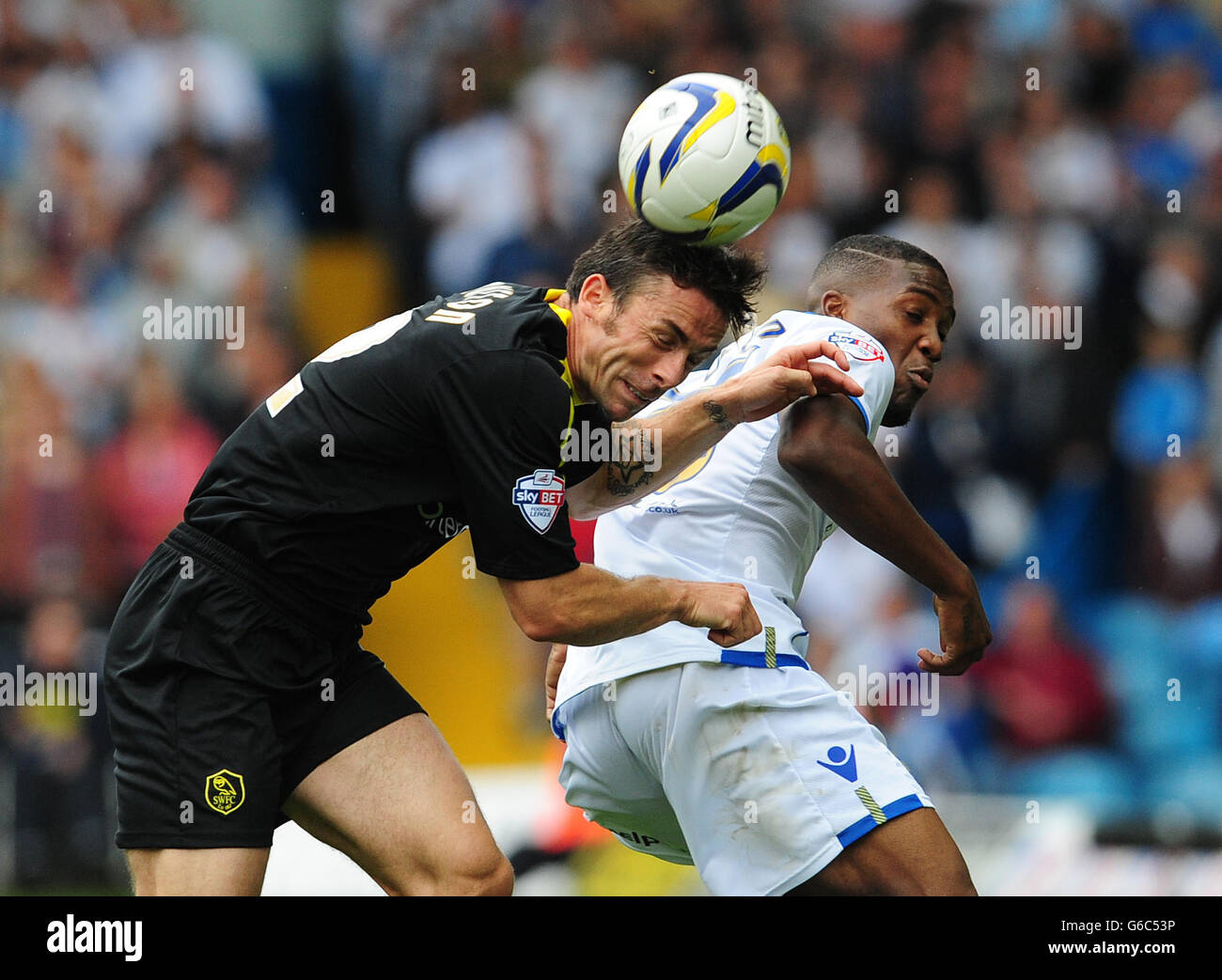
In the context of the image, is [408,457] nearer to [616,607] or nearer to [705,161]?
[616,607]

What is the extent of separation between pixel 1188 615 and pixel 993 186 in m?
3.09

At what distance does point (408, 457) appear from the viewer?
14.0ft

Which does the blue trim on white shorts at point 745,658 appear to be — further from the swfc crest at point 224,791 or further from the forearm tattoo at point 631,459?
the swfc crest at point 224,791

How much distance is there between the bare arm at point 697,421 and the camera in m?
4.38

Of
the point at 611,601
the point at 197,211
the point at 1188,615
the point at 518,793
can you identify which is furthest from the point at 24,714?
the point at 1188,615

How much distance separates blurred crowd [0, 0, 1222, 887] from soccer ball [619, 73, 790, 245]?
4630mm

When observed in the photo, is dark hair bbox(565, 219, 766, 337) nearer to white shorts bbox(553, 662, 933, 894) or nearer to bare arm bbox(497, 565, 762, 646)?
bare arm bbox(497, 565, 762, 646)

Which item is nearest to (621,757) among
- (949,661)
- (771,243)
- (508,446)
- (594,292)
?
(949,661)

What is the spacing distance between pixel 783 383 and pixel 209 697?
176 cm

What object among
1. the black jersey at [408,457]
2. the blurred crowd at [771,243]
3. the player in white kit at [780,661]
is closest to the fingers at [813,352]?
the player in white kit at [780,661]

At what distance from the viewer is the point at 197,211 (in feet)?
34.6

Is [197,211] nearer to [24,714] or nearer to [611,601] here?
[24,714]

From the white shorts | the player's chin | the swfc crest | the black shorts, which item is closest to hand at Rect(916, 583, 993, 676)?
the white shorts

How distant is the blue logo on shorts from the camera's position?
4402 mm
